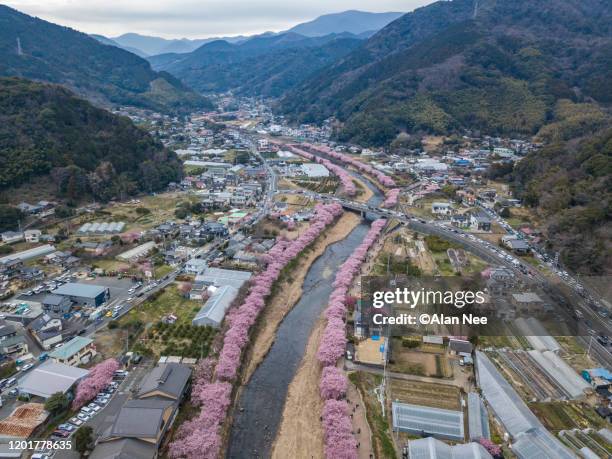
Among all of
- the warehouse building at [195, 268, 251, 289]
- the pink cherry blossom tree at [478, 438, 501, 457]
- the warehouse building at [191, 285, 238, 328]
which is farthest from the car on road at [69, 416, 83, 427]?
the pink cherry blossom tree at [478, 438, 501, 457]

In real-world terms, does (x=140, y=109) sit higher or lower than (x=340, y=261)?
higher

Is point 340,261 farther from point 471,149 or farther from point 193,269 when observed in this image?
point 471,149

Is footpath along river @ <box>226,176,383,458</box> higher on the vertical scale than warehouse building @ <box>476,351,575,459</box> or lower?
lower

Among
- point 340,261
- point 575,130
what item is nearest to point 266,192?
point 340,261

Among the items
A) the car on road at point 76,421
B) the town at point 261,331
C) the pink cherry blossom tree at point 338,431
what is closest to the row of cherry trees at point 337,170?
the town at point 261,331

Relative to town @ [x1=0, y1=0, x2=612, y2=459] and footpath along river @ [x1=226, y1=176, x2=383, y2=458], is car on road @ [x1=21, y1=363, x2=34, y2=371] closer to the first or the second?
town @ [x1=0, y1=0, x2=612, y2=459]

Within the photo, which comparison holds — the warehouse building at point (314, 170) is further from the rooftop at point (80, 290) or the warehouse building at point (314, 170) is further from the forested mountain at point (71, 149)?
the rooftop at point (80, 290)
